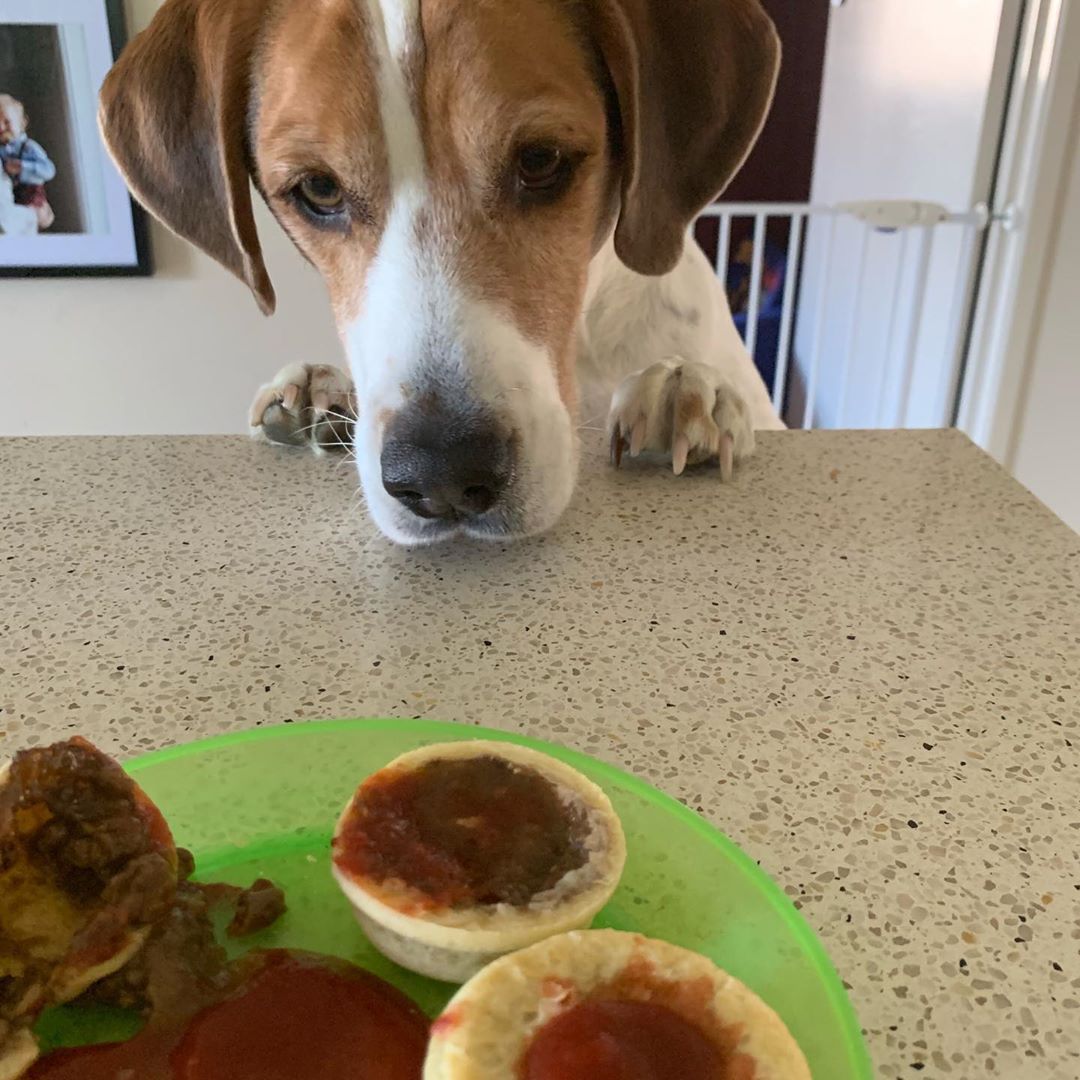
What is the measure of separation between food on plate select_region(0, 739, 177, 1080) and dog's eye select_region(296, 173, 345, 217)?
25.3 inches

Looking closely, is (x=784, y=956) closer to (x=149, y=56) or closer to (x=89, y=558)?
(x=89, y=558)

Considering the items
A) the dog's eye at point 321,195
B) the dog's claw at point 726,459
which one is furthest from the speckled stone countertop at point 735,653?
the dog's eye at point 321,195

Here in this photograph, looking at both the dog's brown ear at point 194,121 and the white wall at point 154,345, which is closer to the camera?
the dog's brown ear at point 194,121

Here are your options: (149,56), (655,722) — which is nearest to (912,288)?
(149,56)

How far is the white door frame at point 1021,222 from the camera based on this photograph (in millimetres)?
2045

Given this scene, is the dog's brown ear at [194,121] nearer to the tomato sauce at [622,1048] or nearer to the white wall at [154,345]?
the tomato sauce at [622,1048]

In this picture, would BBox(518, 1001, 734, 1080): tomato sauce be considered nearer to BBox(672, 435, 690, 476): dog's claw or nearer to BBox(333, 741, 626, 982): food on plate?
BBox(333, 741, 626, 982): food on plate

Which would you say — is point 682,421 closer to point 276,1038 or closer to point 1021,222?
point 276,1038

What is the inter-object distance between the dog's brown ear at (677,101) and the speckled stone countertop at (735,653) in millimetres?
267

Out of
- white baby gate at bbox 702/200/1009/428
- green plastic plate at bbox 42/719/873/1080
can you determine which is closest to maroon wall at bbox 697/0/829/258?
white baby gate at bbox 702/200/1009/428

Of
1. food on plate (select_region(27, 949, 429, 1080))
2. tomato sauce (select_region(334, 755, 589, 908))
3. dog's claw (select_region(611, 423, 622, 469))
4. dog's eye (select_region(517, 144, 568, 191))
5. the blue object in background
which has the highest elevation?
dog's eye (select_region(517, 144, 568, 191))

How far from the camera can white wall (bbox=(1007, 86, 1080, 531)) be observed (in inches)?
86.8

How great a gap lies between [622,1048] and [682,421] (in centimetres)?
76

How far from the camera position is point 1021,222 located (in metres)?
2.17
